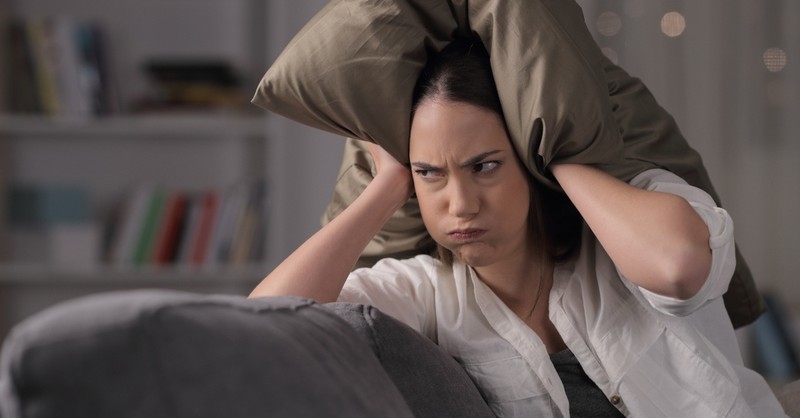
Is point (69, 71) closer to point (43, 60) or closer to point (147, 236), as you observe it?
point (43, 60)

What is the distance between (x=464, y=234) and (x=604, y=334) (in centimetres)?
22

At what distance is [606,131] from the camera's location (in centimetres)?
123

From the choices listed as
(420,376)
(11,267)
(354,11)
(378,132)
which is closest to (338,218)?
(378,132)

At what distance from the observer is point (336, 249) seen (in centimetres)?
129

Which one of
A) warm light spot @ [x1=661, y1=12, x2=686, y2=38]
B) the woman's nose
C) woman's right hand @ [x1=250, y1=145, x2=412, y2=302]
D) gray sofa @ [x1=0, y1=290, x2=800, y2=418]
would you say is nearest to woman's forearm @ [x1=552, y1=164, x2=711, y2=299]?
the woman's nose

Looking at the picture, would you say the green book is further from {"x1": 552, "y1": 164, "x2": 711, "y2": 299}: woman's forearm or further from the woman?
{"x1": 552, "y1": 164, "x2": 711, "y2": 299}: woman's forearm

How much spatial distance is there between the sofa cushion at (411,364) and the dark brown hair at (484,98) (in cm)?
36

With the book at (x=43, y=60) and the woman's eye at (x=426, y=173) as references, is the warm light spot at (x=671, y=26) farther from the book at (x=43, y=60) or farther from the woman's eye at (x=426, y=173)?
the woman's eye at (x=426, y=173)

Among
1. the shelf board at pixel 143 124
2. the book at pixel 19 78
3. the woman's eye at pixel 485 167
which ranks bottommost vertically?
the shelf board at pixel 143 124

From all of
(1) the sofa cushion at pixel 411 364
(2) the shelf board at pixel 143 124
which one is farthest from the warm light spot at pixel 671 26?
(1) the sofa cushion at pixel 411 364

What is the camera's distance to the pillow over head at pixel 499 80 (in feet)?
3.90

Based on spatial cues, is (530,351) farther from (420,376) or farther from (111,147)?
(111,147)

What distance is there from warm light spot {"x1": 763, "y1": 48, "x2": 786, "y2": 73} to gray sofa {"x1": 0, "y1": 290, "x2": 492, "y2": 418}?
10.4 ft

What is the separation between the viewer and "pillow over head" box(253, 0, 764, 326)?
46.8 inches
